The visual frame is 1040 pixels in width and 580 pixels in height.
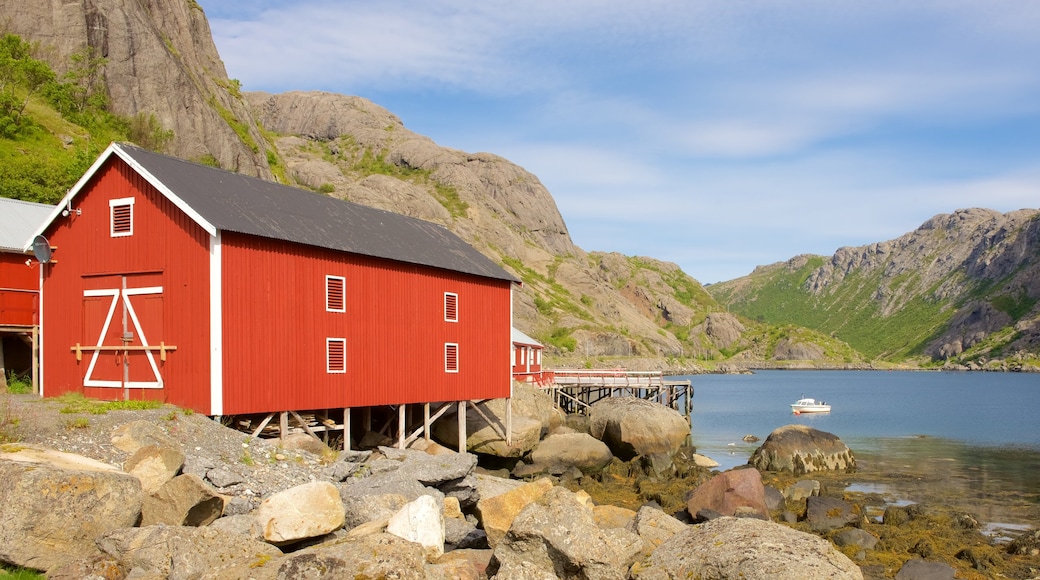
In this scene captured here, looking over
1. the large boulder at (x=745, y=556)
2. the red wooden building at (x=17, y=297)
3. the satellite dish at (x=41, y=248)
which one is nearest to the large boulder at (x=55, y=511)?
the large boulder at (x=745, y=556)

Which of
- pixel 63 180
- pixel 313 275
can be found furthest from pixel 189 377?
pixel 63 180

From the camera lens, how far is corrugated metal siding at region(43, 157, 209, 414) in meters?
22.0

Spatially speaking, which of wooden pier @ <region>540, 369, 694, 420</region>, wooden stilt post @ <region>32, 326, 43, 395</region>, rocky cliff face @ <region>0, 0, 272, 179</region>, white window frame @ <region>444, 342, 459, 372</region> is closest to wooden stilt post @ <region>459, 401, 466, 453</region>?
white window frame @ <region>444, 342, 459, 372</region>

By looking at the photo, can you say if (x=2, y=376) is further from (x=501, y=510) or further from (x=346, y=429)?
(x=501, y=510)

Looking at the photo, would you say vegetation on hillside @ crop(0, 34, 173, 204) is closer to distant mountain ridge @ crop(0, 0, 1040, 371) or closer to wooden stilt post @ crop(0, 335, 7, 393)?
distant mountain ridge @ crop(0, 0, 1040, 371)

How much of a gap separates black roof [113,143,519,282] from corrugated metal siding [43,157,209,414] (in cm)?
70

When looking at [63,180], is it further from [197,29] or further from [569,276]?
[569,276]

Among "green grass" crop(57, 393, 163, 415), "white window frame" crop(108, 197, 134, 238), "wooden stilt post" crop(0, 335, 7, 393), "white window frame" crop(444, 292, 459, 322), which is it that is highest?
"white window frame" crop(108, 197, 134, 238)

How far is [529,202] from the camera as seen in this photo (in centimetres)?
19275

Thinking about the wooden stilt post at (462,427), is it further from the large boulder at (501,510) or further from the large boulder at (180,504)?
the large boulder at (180,504)

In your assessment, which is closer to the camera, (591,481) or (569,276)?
(591,481)

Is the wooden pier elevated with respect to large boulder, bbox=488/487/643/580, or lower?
lower

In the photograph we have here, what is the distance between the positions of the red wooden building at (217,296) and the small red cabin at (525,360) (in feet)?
81.7

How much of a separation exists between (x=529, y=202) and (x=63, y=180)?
6013 inches
